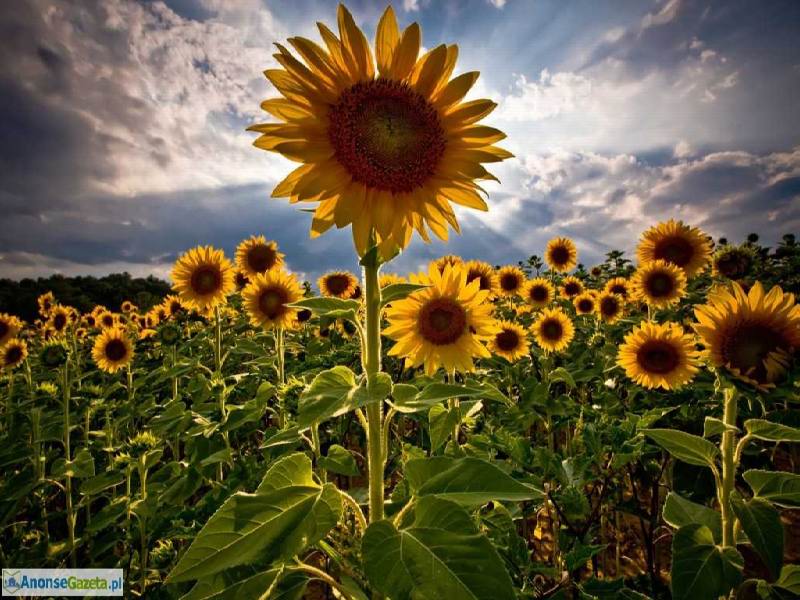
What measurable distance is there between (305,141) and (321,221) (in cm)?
29

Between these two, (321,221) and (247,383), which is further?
(247,383)

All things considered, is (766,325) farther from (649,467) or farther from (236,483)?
(236,483)

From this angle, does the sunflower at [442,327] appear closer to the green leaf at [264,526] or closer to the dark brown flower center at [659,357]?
the green leaf at [264,526]

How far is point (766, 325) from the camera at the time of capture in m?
1.99

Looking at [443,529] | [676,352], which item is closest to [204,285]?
[443,529]

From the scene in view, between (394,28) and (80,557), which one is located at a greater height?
(394,28)

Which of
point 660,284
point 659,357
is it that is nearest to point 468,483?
point 659,357

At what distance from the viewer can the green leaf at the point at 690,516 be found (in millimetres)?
1935

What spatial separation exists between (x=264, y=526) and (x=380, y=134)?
1394mm

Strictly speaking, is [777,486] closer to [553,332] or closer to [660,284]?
[553,332]

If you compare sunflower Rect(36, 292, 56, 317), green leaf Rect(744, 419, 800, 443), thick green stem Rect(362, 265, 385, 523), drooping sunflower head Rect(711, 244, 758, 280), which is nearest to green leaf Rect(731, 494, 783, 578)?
green leaf Rect(744, 419, 800, 443)

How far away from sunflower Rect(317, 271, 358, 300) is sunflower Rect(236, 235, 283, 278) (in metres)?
1.19

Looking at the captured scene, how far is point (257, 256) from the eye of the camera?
563 centimetres

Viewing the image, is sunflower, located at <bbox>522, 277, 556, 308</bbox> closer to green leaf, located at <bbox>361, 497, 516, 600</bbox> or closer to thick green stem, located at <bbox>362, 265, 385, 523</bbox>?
thick green stem, located at <bbox>362, 265, 385, 523</bbox>
